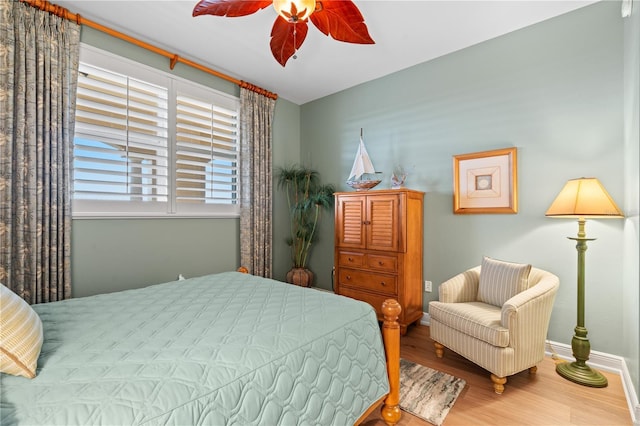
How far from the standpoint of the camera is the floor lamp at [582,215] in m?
2.02

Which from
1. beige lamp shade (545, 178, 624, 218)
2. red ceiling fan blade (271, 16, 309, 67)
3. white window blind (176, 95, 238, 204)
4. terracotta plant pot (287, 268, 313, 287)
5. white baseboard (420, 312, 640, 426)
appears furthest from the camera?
terracotta plant pot (287, 268, 313, 287)

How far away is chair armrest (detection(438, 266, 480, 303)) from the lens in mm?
2490

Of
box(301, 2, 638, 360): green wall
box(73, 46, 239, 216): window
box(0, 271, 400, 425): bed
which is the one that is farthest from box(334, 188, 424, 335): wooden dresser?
box(73, 46, 239, 216): window

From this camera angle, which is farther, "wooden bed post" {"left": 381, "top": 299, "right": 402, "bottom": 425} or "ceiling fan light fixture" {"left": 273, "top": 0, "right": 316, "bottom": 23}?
"wooden bed post" {"left": 381, "top": 299, "right": 402, "bottom": 425}

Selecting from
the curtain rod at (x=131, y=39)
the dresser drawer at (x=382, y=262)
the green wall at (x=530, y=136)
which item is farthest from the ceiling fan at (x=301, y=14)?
the dresser drawer at (x=382, y=262)

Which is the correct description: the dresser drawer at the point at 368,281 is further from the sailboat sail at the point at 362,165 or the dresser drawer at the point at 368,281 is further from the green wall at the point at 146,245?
the green wall at the point at 146,245

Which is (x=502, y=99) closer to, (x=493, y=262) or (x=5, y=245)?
(x=493, y=262)

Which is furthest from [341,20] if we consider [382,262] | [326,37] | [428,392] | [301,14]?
[428,392]

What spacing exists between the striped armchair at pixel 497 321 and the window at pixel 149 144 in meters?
2.56

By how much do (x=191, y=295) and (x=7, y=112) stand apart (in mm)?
1850

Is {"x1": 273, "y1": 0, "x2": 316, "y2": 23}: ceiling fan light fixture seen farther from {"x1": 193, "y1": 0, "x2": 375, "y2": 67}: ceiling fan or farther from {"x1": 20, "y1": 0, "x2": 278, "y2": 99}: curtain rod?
{"x1": 20, "y1": 0, "x2": 278, "y2": 99}: curtain rod

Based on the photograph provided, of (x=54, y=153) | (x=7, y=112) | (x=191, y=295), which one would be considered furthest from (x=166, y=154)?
(x=191, y=295)

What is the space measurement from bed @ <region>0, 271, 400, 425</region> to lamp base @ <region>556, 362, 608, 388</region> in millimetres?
1435

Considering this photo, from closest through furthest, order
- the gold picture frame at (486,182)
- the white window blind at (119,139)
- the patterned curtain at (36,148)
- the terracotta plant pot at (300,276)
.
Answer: the patterned curtain at (36,148)
the white window blind at (119,139)
the gold picture frame at (486,182)
the terracotta plant pot at (300,276)
